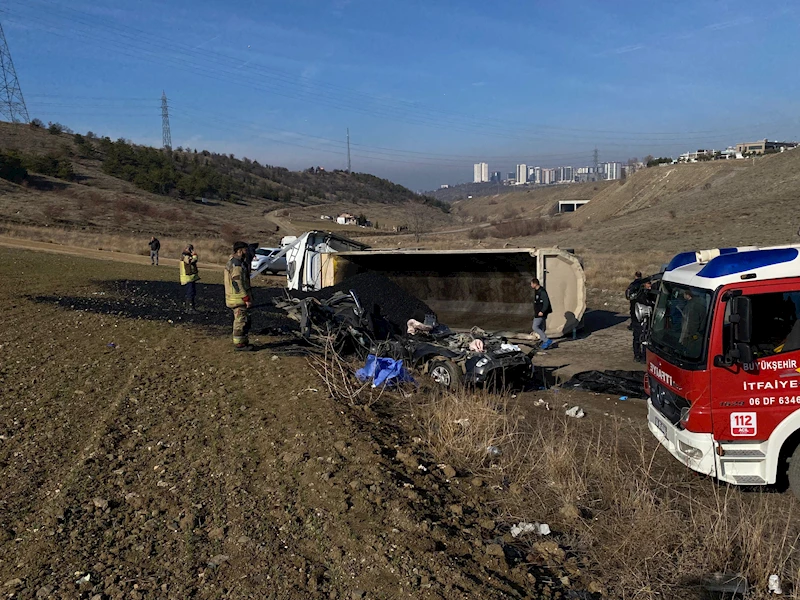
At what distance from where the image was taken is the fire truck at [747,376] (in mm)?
5066

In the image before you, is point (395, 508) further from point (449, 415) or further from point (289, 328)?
point (289, 328)

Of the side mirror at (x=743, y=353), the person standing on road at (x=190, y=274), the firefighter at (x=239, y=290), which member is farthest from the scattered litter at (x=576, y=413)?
the person standing on road at (x=190, y=274)

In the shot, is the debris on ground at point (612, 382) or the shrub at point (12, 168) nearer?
the debris on ground at point (612, 382)

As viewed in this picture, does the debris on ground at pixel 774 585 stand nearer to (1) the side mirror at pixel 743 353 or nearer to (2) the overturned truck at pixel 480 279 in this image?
(1) the side mirror at pixel 743 353

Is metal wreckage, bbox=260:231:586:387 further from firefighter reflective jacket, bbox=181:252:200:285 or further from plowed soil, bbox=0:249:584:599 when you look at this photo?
firefighter reflective jacket, bbox=181:252:200:285

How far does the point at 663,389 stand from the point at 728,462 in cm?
91

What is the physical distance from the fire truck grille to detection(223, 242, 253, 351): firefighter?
5899 millimetres

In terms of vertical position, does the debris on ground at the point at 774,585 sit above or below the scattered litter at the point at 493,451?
below

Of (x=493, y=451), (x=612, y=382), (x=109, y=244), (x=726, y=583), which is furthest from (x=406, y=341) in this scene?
(x=109, y=244)

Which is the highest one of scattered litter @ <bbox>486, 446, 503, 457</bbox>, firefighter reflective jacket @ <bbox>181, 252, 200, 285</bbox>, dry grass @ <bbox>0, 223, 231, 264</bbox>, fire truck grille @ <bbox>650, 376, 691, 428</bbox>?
dry grass @ <bbox>0, 223, 231, 264</bbox>

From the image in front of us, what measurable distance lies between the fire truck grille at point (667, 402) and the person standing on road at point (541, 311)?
624cm

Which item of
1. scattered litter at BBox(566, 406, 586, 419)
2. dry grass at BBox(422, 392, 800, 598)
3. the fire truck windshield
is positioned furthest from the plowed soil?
scattered litter at BBox(566, 406, 586, 419)

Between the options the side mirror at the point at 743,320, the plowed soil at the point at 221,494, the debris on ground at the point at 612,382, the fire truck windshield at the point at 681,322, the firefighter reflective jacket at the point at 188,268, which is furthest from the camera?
the firefighter reflective jacket at the point at 188,268

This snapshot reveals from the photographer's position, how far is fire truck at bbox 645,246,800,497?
5.07 metres
